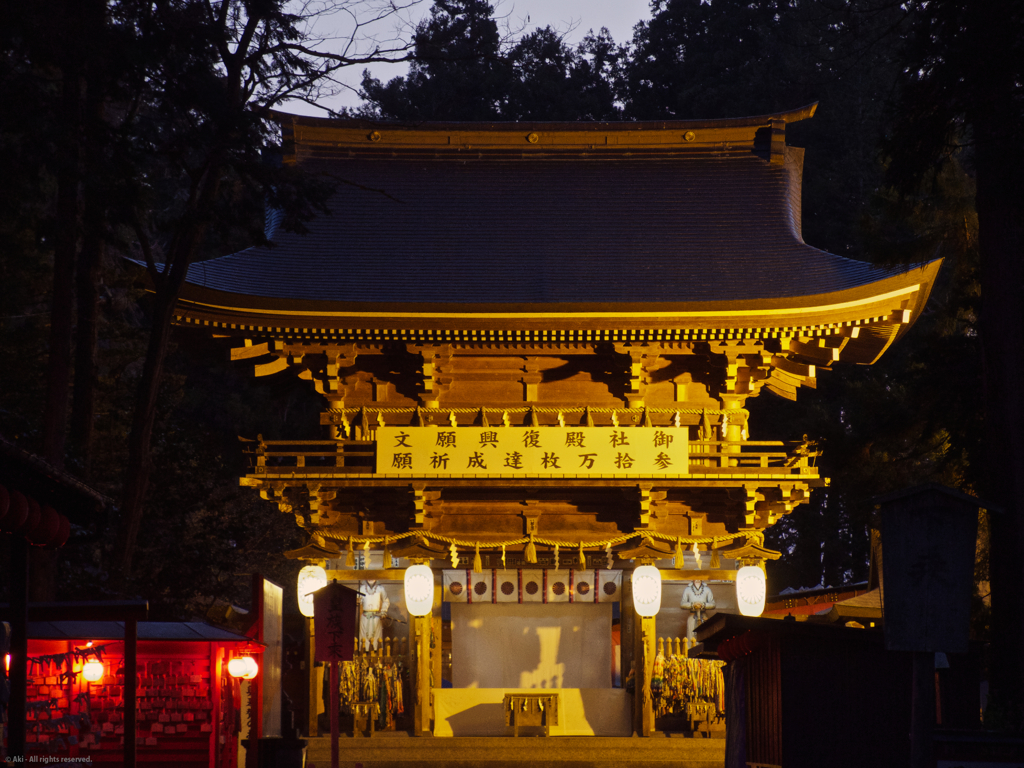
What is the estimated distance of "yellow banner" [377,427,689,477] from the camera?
49.8 ft

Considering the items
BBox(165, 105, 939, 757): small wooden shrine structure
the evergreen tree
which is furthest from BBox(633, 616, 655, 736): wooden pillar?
the evergreen tree

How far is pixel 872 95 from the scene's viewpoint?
114ft

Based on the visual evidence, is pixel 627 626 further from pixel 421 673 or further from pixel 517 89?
pixel 517 89

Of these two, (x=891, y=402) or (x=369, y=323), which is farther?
(x=891, y=402)

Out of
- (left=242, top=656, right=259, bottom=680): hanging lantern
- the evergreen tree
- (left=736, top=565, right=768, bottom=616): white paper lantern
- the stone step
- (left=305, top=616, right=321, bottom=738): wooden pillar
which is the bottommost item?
the stone step

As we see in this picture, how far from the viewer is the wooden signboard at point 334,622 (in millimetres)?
10297

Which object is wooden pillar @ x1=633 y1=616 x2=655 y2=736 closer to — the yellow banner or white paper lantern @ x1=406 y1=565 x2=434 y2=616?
the yellow banner

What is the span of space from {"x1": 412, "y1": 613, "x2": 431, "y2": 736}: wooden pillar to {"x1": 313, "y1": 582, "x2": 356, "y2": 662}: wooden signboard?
16.7ft

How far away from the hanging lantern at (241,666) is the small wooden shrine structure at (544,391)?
127 inches

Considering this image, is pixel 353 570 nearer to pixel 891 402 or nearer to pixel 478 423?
pixel 478 423

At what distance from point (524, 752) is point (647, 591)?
2.70 metres

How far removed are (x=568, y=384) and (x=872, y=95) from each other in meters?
23.1

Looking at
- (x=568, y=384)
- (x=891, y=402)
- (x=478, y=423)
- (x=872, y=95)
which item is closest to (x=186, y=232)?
(x=478, y=423)

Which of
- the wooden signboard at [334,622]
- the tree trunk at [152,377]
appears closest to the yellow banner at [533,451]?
the tree trunk at [152,377]
